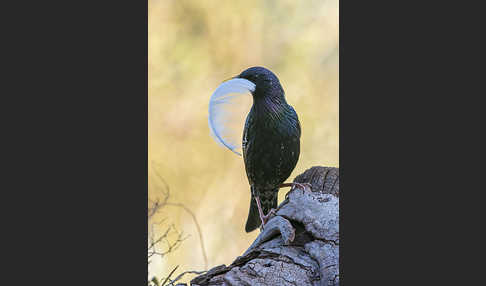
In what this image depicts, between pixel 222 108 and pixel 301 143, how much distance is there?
1.74 ft

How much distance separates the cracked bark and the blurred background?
17cm

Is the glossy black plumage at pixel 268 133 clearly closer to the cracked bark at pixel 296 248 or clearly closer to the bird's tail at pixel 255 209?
the bird's tail at pixel 255 209

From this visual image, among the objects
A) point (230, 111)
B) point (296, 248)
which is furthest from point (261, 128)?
point (296, 248)

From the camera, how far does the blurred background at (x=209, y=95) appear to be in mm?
3947

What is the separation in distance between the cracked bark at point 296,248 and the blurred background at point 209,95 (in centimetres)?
17

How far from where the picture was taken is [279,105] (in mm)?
3957

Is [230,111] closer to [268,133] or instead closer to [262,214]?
[268,133]

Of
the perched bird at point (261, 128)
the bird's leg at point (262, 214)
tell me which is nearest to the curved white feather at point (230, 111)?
the perched bird at point (261, 128)

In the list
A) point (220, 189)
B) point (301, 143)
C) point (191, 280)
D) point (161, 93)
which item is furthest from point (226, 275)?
point (161, 93)

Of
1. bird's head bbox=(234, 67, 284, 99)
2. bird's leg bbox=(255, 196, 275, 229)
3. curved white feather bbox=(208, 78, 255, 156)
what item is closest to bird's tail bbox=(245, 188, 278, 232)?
bird's leg bbox=(255, 196, 275, 229)

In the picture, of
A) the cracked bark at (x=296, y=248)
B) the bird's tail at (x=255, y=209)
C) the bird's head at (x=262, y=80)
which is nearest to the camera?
the cracked bark at (x=296, y=248)

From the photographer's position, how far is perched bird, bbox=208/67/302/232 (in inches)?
155

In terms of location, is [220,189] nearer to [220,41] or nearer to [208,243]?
[208,243]

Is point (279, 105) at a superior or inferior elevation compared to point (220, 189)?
superior
